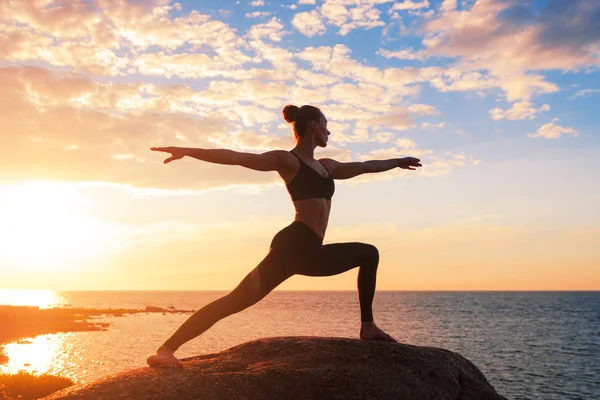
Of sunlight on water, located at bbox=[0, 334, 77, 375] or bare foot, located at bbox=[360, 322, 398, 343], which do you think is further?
sunlight on water, located at bbox=[0, 334, 77, 375]

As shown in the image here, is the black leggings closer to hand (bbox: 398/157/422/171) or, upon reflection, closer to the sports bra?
the sports bra

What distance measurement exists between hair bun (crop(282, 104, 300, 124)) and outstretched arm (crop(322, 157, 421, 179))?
2.50 feet

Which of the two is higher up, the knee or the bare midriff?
the bare midriff

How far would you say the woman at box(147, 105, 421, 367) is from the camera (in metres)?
6.56

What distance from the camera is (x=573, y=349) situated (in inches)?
2314

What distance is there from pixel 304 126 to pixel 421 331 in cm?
7089

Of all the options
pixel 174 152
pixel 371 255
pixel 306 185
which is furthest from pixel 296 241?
pixel 174 152

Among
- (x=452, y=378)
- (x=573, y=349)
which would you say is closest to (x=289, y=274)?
(x=452, y=378)

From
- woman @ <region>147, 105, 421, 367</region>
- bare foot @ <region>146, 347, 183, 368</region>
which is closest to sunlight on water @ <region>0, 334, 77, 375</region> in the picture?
bare foot @ <region>146, 347, 183, 368</region>

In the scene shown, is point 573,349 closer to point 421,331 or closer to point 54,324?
point 421,331

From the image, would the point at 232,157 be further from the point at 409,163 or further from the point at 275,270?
the point at 409,163

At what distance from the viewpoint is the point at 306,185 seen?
6.70 m

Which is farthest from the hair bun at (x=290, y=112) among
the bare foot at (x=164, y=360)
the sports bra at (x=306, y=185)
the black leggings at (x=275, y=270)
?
the bare foot at (x=164, y=360)

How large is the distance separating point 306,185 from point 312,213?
0.35 metres
